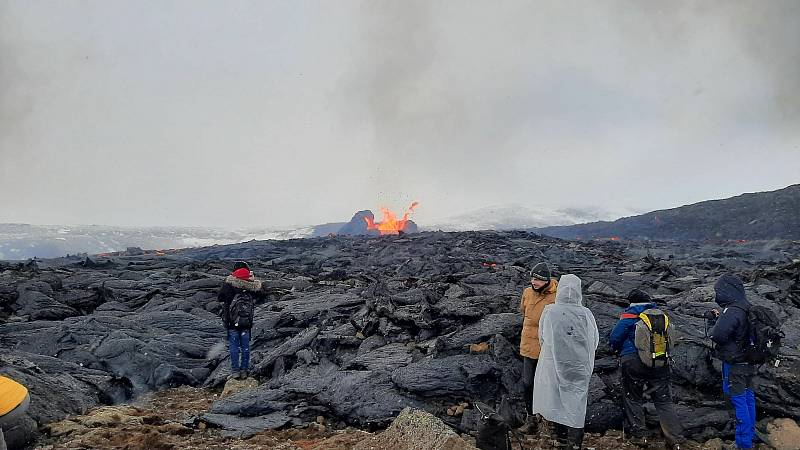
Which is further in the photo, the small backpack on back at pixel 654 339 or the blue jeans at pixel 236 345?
the blue jeans at pixel 236 345

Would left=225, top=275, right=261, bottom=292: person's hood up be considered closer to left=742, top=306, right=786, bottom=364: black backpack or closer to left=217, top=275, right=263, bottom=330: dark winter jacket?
left=217, top=275, right=263, bottom=330: dark winter jacket

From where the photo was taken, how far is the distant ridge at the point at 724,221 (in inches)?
2147

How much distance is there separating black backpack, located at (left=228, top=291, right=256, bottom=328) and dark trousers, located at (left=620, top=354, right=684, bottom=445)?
727cm

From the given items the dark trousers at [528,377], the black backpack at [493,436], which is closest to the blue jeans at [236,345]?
the dark trousers at [528,377]

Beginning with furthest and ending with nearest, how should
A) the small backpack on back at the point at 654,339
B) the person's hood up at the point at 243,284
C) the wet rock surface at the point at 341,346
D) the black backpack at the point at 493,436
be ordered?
the person's hood up at the point at 243,284 → the wet rock surface at the point at 341,346 → the small backpack on back at the point at 654,339 → the black backpack at the point at 493,436

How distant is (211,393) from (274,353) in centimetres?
150

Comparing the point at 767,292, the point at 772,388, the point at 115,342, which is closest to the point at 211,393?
the point at 115,342

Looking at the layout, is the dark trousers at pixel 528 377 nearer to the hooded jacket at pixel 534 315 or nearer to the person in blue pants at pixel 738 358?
the hooded jacket at pixel 534 315

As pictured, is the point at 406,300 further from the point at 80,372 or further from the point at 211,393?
the point at 80,372

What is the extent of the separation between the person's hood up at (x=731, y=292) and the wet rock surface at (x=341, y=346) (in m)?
0.83

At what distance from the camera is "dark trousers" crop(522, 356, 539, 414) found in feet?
22.9

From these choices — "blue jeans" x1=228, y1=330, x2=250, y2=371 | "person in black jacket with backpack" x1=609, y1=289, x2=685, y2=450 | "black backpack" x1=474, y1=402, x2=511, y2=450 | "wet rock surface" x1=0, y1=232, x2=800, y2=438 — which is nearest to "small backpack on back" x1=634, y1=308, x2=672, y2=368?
"person in black jacket with backpack" x1=609, y1=289, x2=685, y2=450

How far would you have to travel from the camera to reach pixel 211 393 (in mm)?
9719

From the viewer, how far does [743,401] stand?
6188 millimetres
